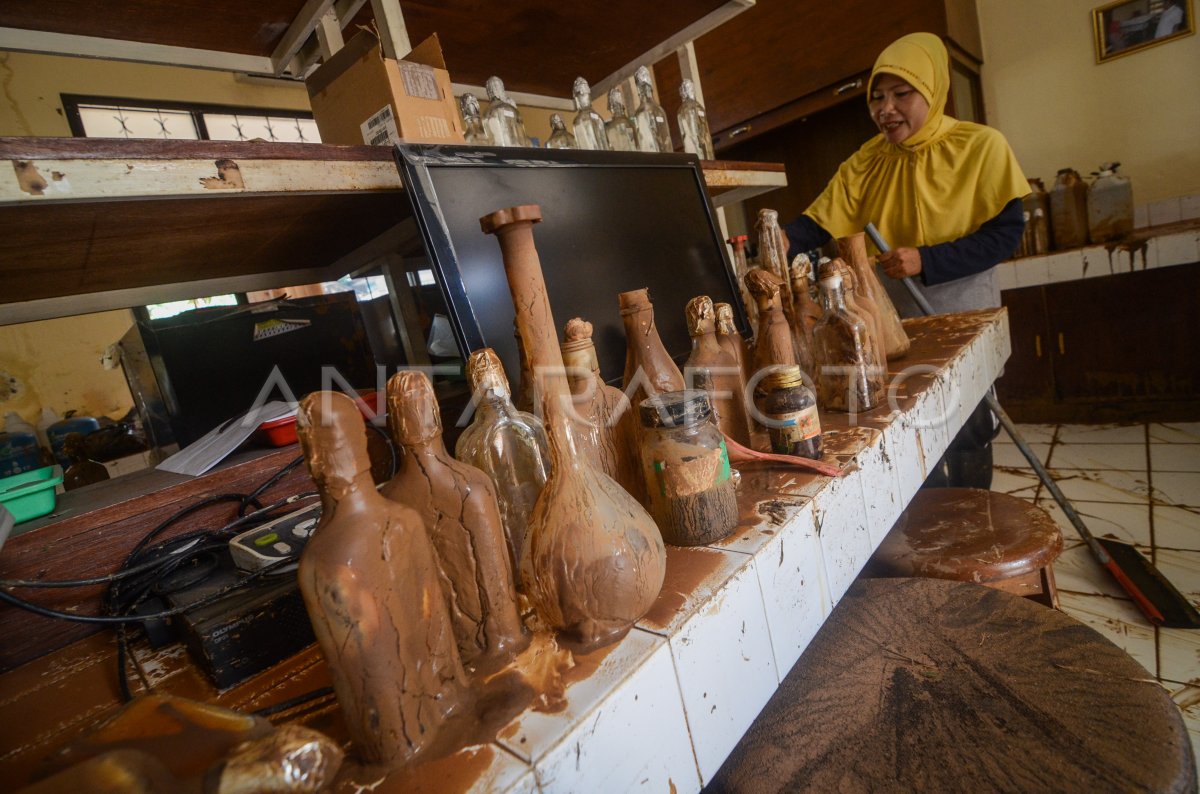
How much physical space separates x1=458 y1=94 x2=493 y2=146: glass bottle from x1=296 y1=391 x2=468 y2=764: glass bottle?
1073 mm

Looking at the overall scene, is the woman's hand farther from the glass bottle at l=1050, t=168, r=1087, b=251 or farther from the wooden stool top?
the glass bottle at l=1050, t=168, r=1087, b=251

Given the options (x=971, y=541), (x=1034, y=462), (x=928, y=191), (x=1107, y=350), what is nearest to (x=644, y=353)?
(x=971, y=541)

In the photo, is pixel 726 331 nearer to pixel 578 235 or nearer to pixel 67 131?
pixel 578 235

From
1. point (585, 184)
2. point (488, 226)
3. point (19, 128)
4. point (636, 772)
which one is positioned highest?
point (19, 128)

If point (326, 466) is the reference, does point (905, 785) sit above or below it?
below

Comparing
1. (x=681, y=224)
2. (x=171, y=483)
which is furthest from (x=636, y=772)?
(x=681, y=224)

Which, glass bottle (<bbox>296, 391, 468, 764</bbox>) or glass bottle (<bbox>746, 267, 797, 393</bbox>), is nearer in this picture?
glass bottle (<bbox>296, 391, 468, 764</bbox>)

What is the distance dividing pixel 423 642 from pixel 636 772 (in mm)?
197

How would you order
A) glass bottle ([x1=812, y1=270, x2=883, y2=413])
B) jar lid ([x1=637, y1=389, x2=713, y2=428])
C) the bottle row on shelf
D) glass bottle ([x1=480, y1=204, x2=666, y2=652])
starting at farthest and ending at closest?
the bottle row on shelf < glass bottle ([x1=812, y1=270, x2=883, y2=413]) < jar lid ([x1=637, y1=389, x2=713, y2=428]) < glass bottle ([x1=480, y1=204, x2=666, y2=652])

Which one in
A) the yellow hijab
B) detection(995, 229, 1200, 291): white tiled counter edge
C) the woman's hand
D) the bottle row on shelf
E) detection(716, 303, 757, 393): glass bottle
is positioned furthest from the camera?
detection(995, 229, 1200, 291): white tiled counter edge

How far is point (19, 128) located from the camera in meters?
3.00

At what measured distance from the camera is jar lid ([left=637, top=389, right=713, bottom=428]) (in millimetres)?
580

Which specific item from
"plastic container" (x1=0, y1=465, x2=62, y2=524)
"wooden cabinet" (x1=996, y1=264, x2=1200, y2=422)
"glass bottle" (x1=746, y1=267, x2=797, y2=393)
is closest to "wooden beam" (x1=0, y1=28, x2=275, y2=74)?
"plastic container" (x1=0, y1=465, x2=62, y2=524)

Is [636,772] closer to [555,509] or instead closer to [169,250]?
[555,509]
